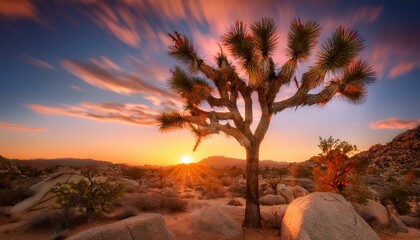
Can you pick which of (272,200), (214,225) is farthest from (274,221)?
(272,200)

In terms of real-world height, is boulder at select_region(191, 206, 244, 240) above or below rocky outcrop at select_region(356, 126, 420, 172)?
below

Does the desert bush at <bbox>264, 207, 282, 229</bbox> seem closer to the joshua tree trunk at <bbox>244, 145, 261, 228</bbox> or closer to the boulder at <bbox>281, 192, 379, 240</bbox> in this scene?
the joshua tree trunk at <bbox>244, 145, 261, 228</bbox>

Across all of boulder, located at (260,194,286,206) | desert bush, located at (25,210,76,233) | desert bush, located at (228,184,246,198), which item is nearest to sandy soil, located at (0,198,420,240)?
desert bush, located at (25,210,76,233)

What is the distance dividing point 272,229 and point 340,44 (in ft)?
19.8

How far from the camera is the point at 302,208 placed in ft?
22.5

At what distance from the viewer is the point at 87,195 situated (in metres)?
9.18

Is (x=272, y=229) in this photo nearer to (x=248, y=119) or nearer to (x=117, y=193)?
(x=248, y=119)

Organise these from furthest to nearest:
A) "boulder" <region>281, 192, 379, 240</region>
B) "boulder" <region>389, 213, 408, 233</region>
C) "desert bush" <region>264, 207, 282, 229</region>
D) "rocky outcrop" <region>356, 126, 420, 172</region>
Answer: "rocky outcrop" <region>356, 126, 420, 172</region> < "boulder" <region>389, 213, 408, 233</region> < "desert bush" <region>264, 207, 282, 229</region> < "boulder" <region>281, 192, 379, 240</region>

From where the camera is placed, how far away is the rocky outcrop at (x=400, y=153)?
36.4m

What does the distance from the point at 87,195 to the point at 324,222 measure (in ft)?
24.0

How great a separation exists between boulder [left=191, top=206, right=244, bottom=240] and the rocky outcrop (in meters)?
33.6

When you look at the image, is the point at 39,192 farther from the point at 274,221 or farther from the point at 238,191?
the point at 238,191

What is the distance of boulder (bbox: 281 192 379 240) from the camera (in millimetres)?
6156

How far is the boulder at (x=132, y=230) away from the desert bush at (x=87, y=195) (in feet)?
11.5
